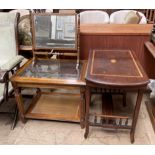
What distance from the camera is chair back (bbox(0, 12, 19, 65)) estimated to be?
1.67 meters

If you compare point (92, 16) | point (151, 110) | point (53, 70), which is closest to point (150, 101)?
point (151, 110)

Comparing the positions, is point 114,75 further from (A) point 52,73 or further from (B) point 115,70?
(A) point 52,73

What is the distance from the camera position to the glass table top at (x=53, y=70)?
1.45 metres

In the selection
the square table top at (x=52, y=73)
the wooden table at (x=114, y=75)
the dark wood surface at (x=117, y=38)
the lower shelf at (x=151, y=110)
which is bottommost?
the lower shelf at (x=151, y=110)

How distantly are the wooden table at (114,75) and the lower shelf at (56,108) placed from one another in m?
0.27

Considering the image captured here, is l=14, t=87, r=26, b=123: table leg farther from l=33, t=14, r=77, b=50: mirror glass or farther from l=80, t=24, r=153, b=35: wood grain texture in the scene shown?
l=80, t=24, r=153, b=35: wood grain texture

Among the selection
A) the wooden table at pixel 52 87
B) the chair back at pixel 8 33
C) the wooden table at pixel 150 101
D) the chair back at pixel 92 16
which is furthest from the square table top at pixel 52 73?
the chair back at pixel 92 16

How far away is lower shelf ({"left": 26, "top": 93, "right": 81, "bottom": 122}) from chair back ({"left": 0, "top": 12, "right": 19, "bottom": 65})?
561mm

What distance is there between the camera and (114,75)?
120cm

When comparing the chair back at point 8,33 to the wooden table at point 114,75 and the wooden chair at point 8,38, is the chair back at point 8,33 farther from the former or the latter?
the wooden table at point 114,75

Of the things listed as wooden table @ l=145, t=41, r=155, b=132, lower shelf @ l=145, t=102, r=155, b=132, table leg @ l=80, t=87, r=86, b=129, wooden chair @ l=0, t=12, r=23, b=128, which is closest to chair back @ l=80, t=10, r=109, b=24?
wooden table @ l=145, t=41, r=155, b=132

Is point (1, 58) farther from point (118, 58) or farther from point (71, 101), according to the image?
point (118, 58)

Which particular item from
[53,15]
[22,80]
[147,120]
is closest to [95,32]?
[53,15]
